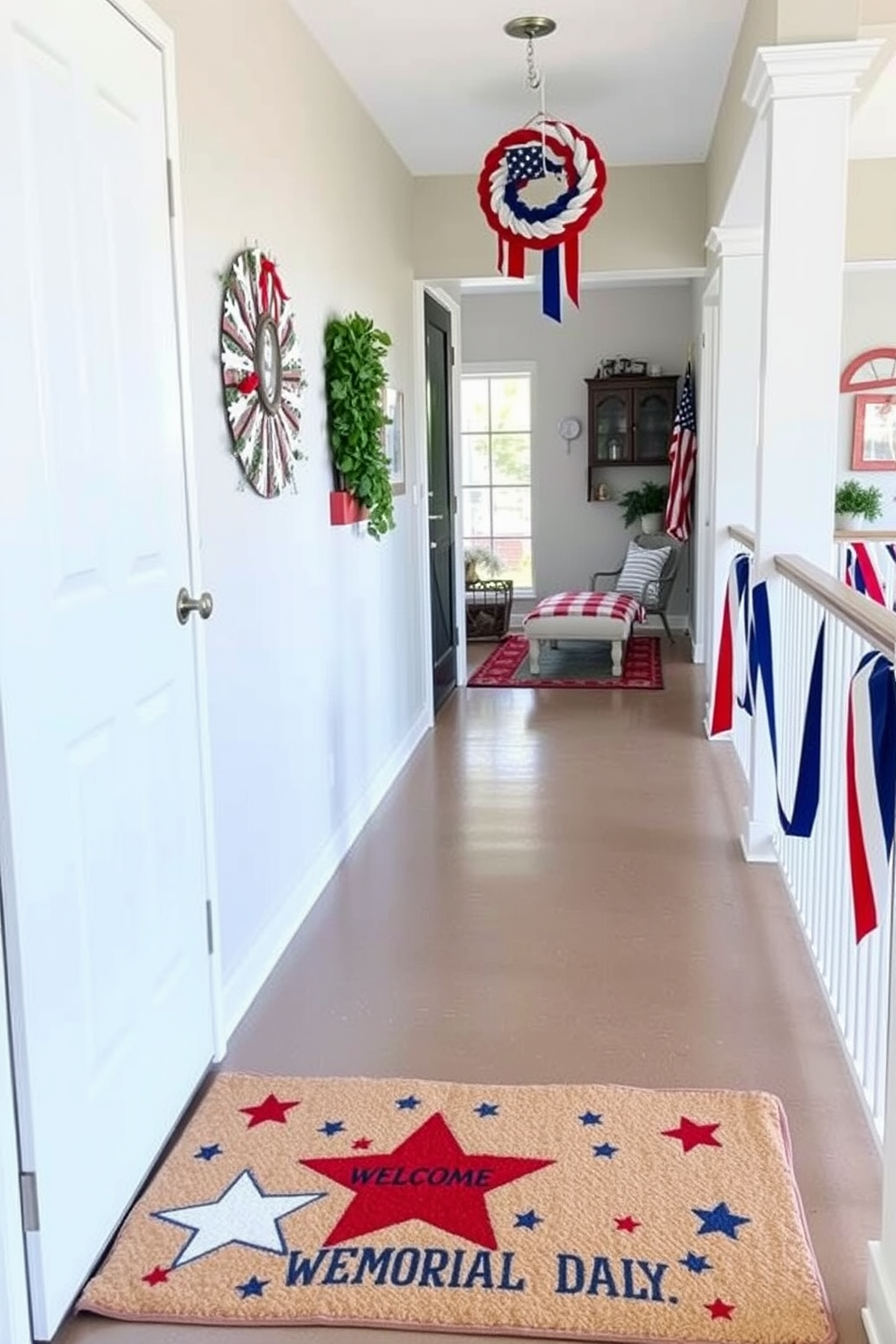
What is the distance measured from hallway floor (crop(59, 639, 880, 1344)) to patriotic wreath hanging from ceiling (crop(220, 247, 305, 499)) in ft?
4.37

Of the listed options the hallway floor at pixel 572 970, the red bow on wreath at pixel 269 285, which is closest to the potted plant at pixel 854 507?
the hallway floor at pixel 572 970

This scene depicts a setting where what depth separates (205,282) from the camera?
278 centimetres

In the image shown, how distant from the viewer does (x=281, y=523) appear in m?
3.43

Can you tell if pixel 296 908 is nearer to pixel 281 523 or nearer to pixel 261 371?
pixel 281 523

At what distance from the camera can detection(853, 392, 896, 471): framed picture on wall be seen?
7918mm

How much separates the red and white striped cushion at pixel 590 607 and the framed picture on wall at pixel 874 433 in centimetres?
180

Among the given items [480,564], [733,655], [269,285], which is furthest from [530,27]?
[480,564]

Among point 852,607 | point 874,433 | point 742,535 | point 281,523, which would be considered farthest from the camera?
point 874,433

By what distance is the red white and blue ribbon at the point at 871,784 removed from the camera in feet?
6.48

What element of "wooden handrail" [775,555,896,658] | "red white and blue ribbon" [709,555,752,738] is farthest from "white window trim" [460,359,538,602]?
"wooden handrail" [775,555,896,658]

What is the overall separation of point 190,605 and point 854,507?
6193 millimetres

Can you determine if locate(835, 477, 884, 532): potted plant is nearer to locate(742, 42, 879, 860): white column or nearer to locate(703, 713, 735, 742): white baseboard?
locate(703, 713, 735, 742): white baseboard

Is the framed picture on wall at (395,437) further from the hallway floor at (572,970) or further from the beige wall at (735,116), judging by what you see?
the beige wall at (735,116)

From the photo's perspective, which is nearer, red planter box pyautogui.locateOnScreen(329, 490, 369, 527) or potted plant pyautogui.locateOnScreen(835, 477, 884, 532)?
red planter box pyautogui.locateOnScreen(329, 490, 369, 527)
